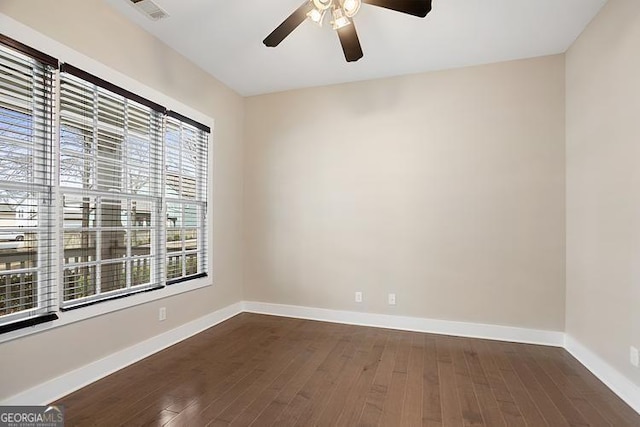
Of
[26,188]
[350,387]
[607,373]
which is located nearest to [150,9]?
[26,188]

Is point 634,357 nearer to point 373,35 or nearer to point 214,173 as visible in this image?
point 373,35

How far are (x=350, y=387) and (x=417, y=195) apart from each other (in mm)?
2166

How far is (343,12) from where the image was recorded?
2.13 metres

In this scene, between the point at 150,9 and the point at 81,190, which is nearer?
the point at 81,190

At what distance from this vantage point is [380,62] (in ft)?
11.2

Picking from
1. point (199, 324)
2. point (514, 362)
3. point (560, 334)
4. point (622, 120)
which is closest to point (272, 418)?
point (199, 324)

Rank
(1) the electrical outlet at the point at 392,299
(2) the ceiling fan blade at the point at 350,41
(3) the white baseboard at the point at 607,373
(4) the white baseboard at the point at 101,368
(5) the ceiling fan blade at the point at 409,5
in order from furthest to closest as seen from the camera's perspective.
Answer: (1) the electrical outlet at the point at 392,299
(2) the ceiling fan blade at the point at 350,41
(3) the white baseboard at the point at 607,373
(4) the white baseboard at the point at 101,368
(5) the ceiling fan blade at the point at 409,5

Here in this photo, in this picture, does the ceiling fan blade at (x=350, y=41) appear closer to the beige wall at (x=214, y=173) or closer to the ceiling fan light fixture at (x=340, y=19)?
the ceiling fan light fixture at (x=340, y=19)

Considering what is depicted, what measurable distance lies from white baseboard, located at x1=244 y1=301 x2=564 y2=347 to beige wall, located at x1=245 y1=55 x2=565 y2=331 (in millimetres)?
85

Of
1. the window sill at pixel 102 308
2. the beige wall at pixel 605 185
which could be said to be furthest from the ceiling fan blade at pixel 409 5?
the window sill at pixel 102 308

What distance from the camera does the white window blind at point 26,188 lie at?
6.35 feet

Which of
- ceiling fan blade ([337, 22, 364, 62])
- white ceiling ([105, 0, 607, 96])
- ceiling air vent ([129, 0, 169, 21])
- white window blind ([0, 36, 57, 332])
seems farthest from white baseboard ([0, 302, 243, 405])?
ceiling fan blade ([337, 22, 364, 62])

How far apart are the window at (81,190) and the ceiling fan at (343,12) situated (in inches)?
57.7

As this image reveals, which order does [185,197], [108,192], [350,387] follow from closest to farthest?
[350,387] < [108,192] < [185,197]
